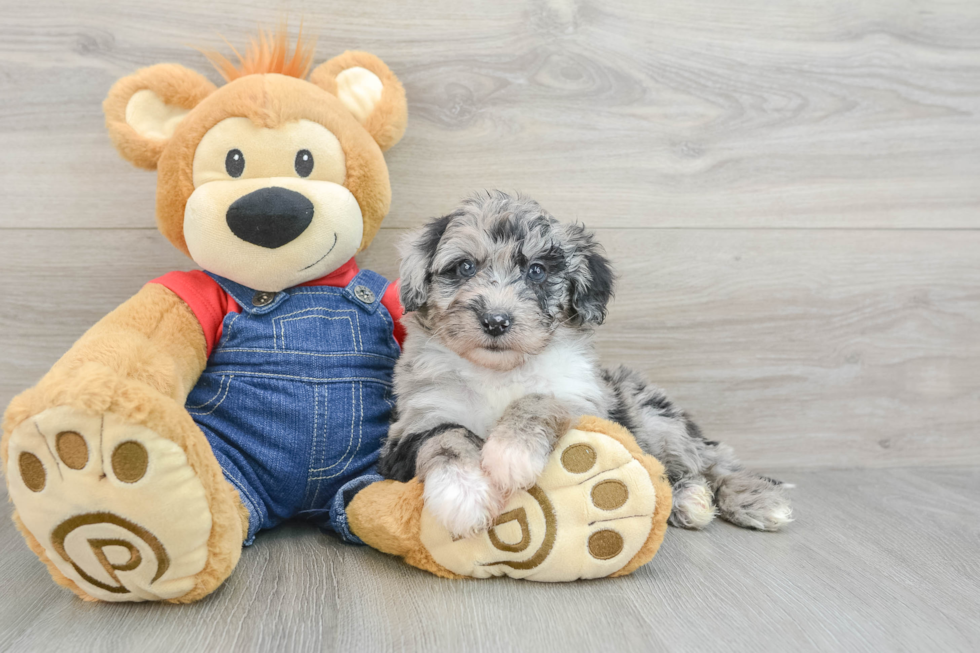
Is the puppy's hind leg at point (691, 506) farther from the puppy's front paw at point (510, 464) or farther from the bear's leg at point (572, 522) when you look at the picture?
the puppy's front paw at point (510, 464)

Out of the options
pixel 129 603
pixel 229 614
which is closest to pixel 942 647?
pixel 229 614

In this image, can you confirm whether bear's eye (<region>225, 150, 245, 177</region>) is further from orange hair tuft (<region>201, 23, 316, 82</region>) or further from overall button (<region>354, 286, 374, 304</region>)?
overall button (<region>354, 286, 374, 304</region>)

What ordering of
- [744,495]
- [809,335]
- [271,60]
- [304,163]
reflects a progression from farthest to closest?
[809,335], [744,495], [271,60], [304,163]

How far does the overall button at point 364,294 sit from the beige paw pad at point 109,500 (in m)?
0.76

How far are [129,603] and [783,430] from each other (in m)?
2.37

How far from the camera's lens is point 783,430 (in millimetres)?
2766

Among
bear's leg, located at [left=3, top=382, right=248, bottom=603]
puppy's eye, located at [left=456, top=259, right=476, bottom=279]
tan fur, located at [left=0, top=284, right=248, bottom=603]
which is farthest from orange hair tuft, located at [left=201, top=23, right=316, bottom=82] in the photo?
bear's leg, located at [left=3, top=382, right=248, bottom=603]

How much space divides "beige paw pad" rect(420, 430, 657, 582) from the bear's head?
0.84 metres

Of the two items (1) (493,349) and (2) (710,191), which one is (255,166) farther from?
(2) (710,191)

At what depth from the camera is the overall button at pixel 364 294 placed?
2.06m

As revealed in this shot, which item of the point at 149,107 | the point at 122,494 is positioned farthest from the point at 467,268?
the point at 149,107

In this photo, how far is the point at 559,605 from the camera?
5.11 ft

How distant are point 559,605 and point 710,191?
5.62 feet

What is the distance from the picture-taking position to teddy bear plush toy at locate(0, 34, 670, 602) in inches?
55.0
